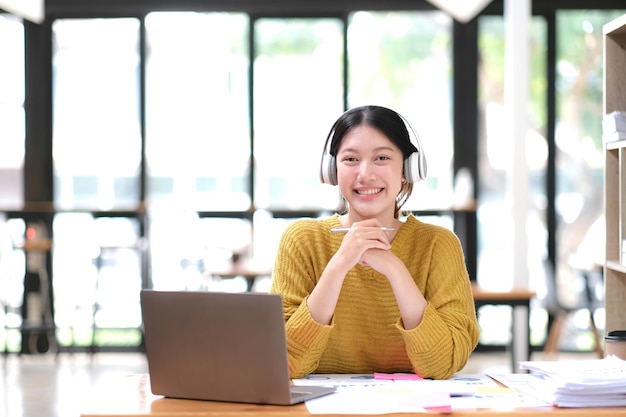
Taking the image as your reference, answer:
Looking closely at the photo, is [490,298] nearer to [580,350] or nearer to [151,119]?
[580,350]

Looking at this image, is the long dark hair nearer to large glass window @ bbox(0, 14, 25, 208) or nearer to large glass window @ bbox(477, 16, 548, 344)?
large glass window @ bbox(477, 16, 548, 344)

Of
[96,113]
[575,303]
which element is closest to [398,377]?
[575,303]

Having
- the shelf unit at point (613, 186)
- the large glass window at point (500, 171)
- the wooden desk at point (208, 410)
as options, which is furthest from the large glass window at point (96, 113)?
the wooden desk at point (208, 410)

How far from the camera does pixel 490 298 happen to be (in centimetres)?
555

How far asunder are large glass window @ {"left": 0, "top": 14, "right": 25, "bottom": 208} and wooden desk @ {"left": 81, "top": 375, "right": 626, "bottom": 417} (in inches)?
270

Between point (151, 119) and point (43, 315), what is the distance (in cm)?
191

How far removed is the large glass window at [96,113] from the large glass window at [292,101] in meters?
1.07

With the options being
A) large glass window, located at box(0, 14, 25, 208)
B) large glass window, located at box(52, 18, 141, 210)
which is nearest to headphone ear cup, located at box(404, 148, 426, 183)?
large glass window, located at box(52, 18, 141, 210)

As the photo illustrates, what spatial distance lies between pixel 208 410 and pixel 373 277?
723 millimetres

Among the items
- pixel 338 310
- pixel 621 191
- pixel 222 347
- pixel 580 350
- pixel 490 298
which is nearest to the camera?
pixel 222 347

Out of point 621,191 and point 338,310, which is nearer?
point 338,310

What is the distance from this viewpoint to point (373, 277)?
2512 mm

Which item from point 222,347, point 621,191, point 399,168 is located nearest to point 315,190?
point 621,191

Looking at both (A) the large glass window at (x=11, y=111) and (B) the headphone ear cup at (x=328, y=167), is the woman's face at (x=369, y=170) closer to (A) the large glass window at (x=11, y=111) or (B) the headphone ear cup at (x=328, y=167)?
(B) the headphone ear cup at (x=328, y=167)
